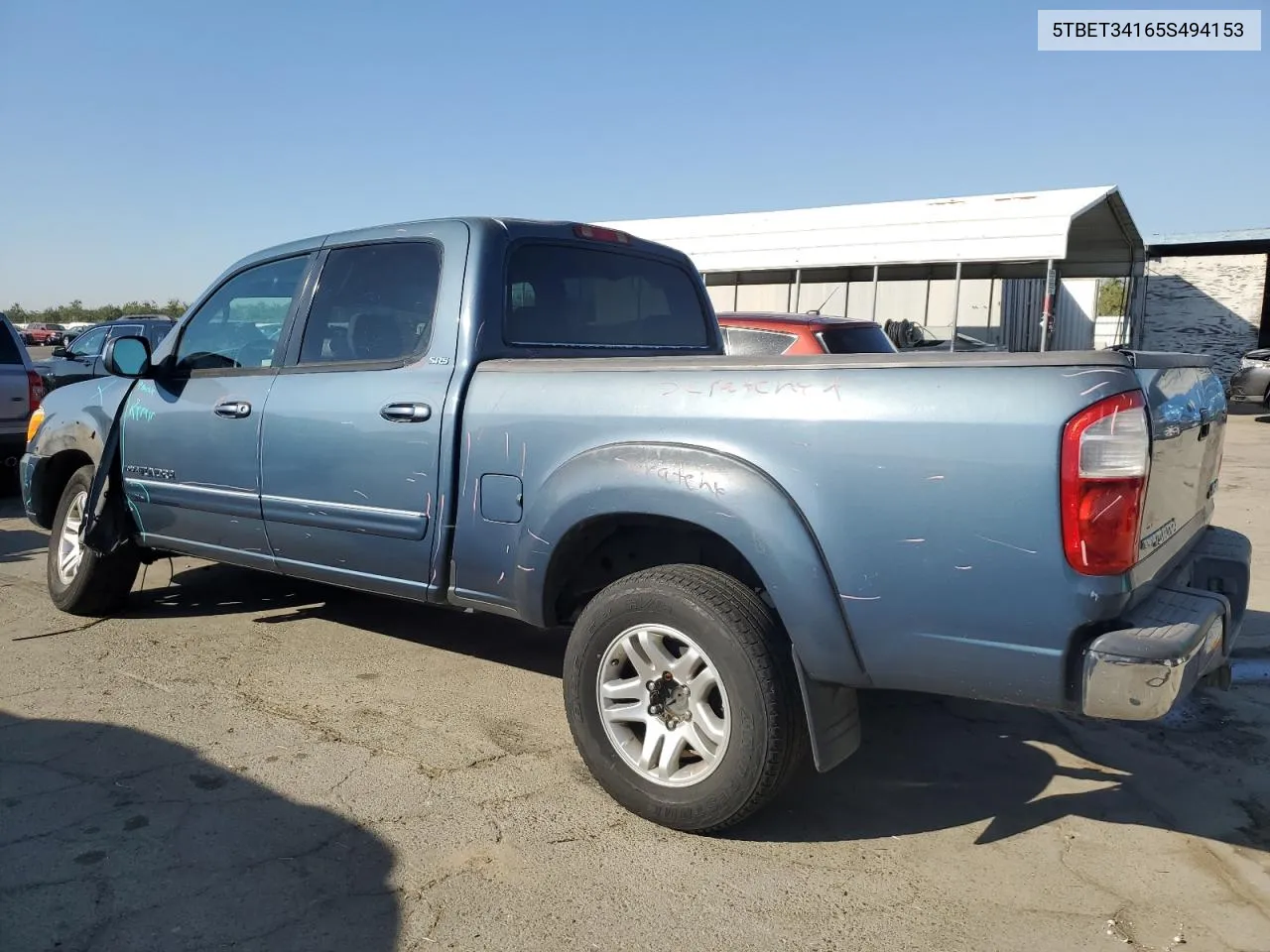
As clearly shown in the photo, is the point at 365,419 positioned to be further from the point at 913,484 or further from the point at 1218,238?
the point at 1218,238

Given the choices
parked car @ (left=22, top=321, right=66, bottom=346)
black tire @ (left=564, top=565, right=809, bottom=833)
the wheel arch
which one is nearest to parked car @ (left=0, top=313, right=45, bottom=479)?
the wheel arch

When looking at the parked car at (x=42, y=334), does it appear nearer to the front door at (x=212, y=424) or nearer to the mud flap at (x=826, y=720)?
the front door at (x=212, y=424)

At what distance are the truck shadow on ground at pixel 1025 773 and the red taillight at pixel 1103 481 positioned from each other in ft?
3.87

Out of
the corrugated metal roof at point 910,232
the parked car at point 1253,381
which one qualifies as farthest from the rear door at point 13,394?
the parked car at point 1253,381

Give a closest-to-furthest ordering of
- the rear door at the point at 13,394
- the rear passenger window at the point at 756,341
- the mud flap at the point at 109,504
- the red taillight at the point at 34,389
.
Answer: the mud flap at the point at 109,504
the rear passenger window at the point at 756,341
the rear door at the point at 13,394
the red taillight at the point at 34,389

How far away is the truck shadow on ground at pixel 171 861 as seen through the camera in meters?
2.51

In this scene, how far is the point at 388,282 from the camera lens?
404 cm

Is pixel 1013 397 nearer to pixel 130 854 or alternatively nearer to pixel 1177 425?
pixel 1177 425

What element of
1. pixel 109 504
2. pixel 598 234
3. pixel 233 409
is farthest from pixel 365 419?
pixel 109 504

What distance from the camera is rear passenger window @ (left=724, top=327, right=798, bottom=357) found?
782 centimetres

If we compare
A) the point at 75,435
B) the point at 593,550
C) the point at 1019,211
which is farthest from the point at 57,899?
the point at 1019,211

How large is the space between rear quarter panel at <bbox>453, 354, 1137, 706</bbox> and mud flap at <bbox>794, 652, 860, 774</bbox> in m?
0.06

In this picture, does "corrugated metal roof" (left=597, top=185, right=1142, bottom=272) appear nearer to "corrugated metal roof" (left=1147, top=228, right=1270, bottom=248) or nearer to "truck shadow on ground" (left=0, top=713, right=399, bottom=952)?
"corrugated metal roof" (left=1147, top=228, right=1270, bottom=248)

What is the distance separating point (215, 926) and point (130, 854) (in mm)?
521
